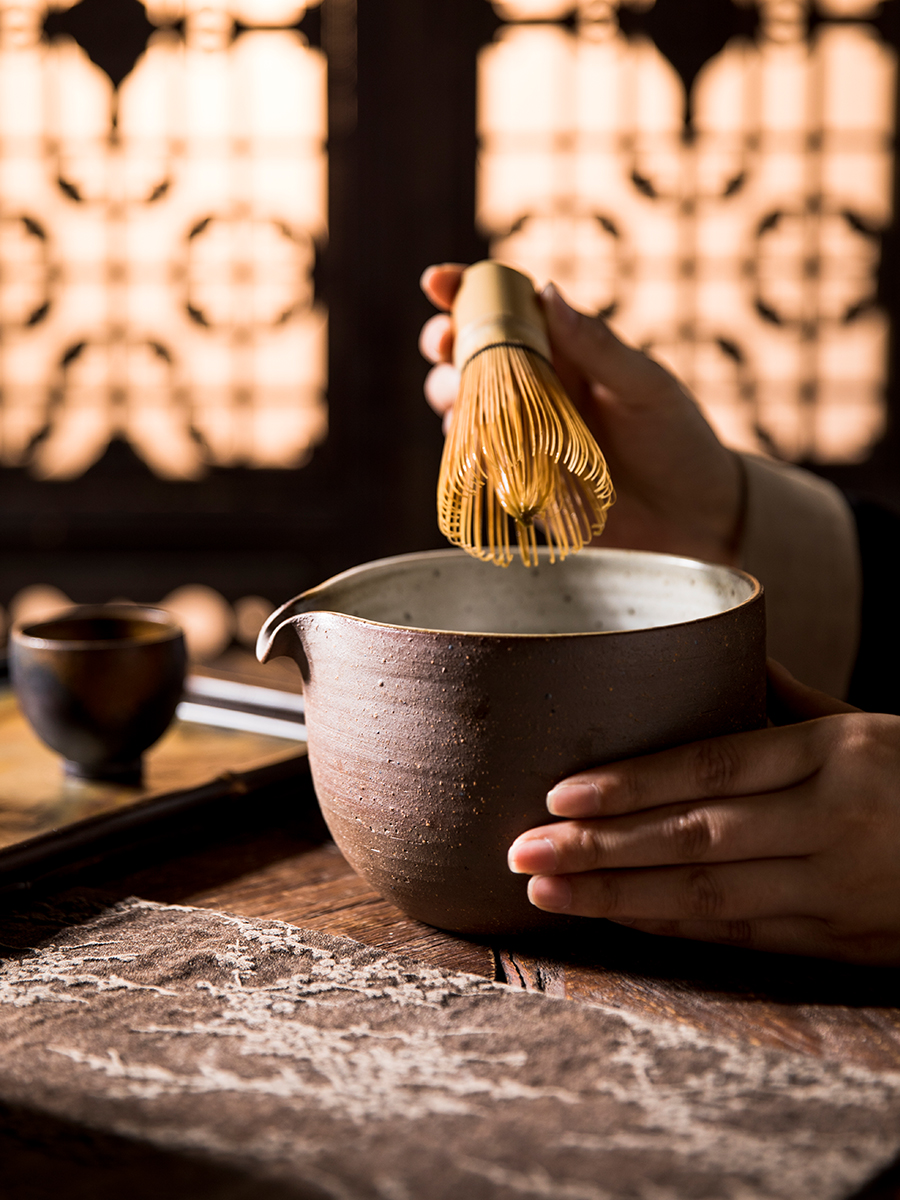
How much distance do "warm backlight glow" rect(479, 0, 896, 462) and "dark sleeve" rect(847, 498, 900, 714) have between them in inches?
49.2

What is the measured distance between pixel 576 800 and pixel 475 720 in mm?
44

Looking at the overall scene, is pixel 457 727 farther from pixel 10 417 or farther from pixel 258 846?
pixel 10 417

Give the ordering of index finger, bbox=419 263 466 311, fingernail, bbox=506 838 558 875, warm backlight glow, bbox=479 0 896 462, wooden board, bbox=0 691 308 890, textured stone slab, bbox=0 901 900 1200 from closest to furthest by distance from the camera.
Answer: textured stone slab, bbox=0 901 900 1200 → fingernail, bbox=506 838 558 875 → wooden board, bbox=0 691 308 890 → index finger, bbox=419 263 466 311 → warm backlight glow, bbox=479 0 896 462

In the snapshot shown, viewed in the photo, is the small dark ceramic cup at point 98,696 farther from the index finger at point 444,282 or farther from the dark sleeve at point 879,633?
the dark sleeve at point 879,633

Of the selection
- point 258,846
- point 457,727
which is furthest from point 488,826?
point 258,846

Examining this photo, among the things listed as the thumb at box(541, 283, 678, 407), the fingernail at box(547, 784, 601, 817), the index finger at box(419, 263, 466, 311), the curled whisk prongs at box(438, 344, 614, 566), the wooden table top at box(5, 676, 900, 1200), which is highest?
the index finger at box(419, 263, 466, 311)

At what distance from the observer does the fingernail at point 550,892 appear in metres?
0.40

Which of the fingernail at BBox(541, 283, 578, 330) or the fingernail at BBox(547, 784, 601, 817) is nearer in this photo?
the fingernail at BBox(547, 784, 601, 817)

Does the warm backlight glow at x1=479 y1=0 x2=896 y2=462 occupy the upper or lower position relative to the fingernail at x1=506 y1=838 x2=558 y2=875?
upper

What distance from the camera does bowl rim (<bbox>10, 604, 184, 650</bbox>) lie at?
59 centimetres

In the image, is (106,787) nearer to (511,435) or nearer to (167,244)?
(511,435)

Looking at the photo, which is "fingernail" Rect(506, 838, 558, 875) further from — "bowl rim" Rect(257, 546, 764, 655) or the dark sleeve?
the dark sleeve

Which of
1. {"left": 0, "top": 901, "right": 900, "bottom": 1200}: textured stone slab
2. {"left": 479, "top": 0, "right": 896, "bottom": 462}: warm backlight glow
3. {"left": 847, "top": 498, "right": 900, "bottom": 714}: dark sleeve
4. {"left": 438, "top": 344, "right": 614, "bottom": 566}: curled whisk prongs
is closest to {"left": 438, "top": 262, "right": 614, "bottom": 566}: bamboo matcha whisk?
{"left": 438, "top": 344, "right": 614, "bottom": 566}: curled whisk prongs

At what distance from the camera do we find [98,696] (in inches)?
22.9
